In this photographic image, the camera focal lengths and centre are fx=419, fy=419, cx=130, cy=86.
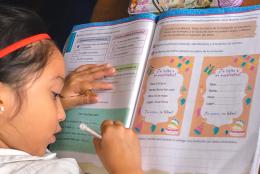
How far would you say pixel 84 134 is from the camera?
29.7 inches

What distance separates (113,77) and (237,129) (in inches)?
10.6

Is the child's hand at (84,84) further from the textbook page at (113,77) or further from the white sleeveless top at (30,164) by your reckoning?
the white sleeveless top at (30,164)

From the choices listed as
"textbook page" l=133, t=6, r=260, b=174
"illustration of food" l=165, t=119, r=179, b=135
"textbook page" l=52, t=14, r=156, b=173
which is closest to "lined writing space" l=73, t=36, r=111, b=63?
"textbook page" l=52, t=14, r=156, b=173

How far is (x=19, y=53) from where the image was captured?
0.63 meters

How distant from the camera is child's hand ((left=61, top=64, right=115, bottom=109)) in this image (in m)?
0.79

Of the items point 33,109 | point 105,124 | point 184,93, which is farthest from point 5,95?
point 184,93

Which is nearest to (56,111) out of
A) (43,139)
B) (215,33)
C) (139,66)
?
(43,139)

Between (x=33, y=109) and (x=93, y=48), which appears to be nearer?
(x=33, y=109)

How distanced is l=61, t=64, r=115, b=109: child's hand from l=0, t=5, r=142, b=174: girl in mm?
86

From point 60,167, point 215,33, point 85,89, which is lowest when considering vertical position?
point 60,167

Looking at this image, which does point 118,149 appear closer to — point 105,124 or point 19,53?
point 105,124

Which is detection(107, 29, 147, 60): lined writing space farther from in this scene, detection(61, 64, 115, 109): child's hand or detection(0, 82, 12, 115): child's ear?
detection(0, 82, 12, 115): child's ear

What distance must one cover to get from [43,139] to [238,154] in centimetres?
32

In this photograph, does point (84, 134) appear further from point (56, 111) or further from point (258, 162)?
point (258, 162)
